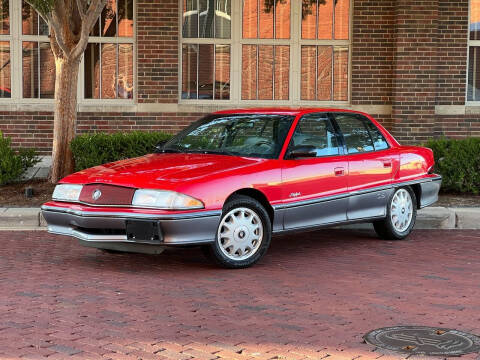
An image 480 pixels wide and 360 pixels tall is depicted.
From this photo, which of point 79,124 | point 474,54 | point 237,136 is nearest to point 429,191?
point 237,136

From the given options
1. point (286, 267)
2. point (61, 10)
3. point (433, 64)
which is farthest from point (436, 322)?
point (433, 64)

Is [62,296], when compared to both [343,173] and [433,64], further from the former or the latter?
[433,64]

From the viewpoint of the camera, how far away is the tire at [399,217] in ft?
29.7

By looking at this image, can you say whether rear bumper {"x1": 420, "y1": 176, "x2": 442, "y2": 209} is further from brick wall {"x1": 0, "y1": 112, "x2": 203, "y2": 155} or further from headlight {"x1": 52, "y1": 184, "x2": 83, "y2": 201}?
brick wall {"x1": 0, "y1": 112, "x2": 203, "y2": 155}

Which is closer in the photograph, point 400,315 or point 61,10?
point 400,315

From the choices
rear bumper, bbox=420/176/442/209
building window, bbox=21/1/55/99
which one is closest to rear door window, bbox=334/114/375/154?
rear bumper, bbox=420/176/442/209

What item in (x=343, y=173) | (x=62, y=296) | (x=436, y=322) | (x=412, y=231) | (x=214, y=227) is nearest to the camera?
(x=436, y=322)

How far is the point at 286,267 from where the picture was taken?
7582 millimetres

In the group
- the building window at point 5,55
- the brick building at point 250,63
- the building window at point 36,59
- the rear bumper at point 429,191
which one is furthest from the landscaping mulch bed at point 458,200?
the building window at point 5,55

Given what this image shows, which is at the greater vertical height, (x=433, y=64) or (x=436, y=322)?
(x=433, y=64)

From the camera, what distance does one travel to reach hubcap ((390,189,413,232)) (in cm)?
910

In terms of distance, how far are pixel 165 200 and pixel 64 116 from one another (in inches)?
214

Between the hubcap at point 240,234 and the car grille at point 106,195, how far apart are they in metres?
0.87

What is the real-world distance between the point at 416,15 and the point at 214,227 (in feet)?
31.6
